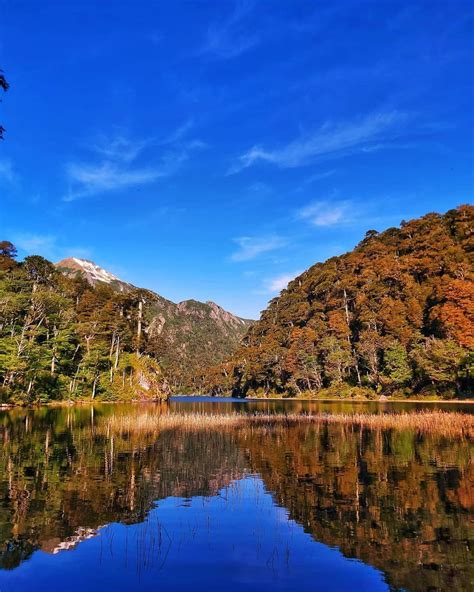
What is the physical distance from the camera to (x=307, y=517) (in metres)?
13.9

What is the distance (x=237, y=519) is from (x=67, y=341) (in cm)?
7559

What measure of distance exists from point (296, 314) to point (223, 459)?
471ft

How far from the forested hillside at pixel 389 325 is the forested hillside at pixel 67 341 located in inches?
1661

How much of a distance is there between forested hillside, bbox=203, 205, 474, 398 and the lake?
187ft

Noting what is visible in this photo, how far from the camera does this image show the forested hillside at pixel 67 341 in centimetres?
6825

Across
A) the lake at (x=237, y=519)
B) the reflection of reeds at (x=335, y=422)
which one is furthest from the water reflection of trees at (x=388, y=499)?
the reflection of reeds at (x=335, y=422)

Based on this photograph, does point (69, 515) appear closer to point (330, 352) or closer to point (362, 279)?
point (330, 352)

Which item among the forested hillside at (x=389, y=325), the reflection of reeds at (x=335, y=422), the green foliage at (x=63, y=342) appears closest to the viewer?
the reflection of reeds at (x=335, y=422)

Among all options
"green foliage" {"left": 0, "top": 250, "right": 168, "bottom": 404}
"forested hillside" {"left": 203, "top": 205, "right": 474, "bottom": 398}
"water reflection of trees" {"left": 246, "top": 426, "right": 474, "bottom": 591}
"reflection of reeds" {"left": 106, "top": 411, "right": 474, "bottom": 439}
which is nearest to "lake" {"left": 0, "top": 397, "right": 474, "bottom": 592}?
"water reflection of trees" {"left": 246, "top": 426, "right": 474, "bottom": 591}

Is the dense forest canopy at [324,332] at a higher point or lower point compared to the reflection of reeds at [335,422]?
higher

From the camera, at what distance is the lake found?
9828mm

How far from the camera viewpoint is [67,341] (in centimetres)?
8312

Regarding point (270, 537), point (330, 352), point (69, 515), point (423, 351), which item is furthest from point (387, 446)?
point (330, 352)

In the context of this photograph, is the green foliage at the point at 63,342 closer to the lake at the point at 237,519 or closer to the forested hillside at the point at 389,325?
the forested hillside at the point at 389,325
